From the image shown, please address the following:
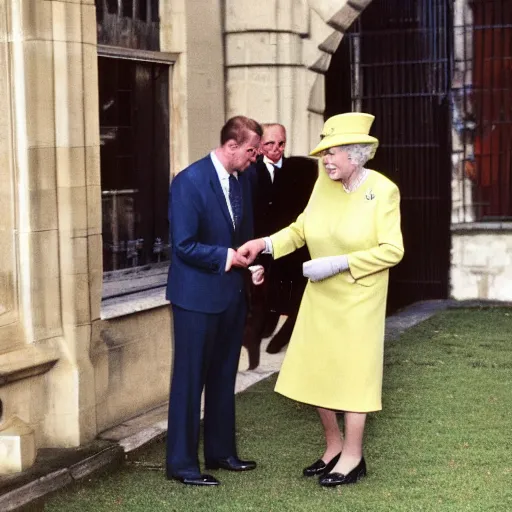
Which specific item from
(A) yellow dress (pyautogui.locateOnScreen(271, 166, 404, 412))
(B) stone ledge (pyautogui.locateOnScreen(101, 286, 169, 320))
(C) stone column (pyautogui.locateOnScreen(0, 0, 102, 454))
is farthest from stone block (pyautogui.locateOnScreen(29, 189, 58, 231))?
(A) yellow dress (pyautogui.locateOnScreen(271, 166, 404, 412))

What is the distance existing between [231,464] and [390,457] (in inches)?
35.8

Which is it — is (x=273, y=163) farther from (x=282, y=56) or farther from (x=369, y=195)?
(x=369, y=195)

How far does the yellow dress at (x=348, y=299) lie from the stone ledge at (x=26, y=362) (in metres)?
1.44

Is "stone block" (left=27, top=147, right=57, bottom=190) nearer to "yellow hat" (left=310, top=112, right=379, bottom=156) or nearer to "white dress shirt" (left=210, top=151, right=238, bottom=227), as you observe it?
"white dress shirt" (left=210, top=151, right=238, bottom=227)

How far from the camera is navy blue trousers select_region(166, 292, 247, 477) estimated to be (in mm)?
6715

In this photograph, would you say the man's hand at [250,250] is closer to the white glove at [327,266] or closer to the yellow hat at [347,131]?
the white glove at [327,266]

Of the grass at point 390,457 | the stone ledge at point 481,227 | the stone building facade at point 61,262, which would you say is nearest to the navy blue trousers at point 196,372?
the grass at point 390,457

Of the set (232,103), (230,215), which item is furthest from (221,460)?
(232,103)

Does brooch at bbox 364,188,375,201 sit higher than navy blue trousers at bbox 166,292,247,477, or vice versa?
brooch at bbox 364,188,375,201

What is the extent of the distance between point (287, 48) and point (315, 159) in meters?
1.53

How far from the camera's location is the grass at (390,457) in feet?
21.0

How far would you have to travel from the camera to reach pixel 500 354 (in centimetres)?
1076

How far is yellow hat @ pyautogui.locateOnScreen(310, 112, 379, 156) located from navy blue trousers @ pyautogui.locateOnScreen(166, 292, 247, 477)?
3.14ft

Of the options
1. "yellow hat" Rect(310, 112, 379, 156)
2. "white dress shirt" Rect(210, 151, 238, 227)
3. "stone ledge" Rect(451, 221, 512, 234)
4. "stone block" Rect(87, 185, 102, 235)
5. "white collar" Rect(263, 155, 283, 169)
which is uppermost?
"yellow hat" Rect(310, 112, 379, 156)
